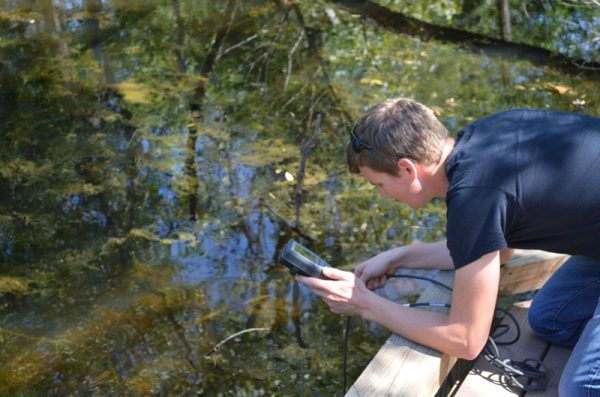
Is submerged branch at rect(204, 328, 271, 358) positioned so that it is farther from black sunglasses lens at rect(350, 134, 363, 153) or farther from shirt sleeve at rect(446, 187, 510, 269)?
shirt sleeve at rect(446, 187, 510, 269)

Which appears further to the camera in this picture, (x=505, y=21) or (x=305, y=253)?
(x=505, y=21)

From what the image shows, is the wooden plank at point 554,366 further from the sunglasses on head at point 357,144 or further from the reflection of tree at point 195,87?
the reflection of tree at point 195,87

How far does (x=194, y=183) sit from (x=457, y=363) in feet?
8.14

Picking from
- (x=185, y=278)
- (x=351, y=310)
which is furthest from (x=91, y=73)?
(x=351, y=310)

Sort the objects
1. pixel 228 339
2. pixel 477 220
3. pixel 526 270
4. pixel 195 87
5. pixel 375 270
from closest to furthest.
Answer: pixel 477 220, pixel 375 270, pixel 526 270, pixel 228 339, pixel 195 87

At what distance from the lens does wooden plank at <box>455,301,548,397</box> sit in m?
2.59

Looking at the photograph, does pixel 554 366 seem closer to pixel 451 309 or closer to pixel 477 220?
pixel 451 309

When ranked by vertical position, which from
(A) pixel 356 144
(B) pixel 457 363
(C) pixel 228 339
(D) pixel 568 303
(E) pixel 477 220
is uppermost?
(A) pixel 356 144

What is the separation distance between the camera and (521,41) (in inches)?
294

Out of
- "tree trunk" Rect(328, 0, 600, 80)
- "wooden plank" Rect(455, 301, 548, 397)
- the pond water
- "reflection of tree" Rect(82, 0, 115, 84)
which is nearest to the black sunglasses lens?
"wooden plank" Rect(455, 301, 548, 397)

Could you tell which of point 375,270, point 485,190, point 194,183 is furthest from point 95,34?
point 485,190

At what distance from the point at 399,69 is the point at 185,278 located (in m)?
3.37

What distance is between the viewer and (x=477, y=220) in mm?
2143

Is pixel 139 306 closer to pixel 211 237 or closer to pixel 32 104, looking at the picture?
pixel 211 237
